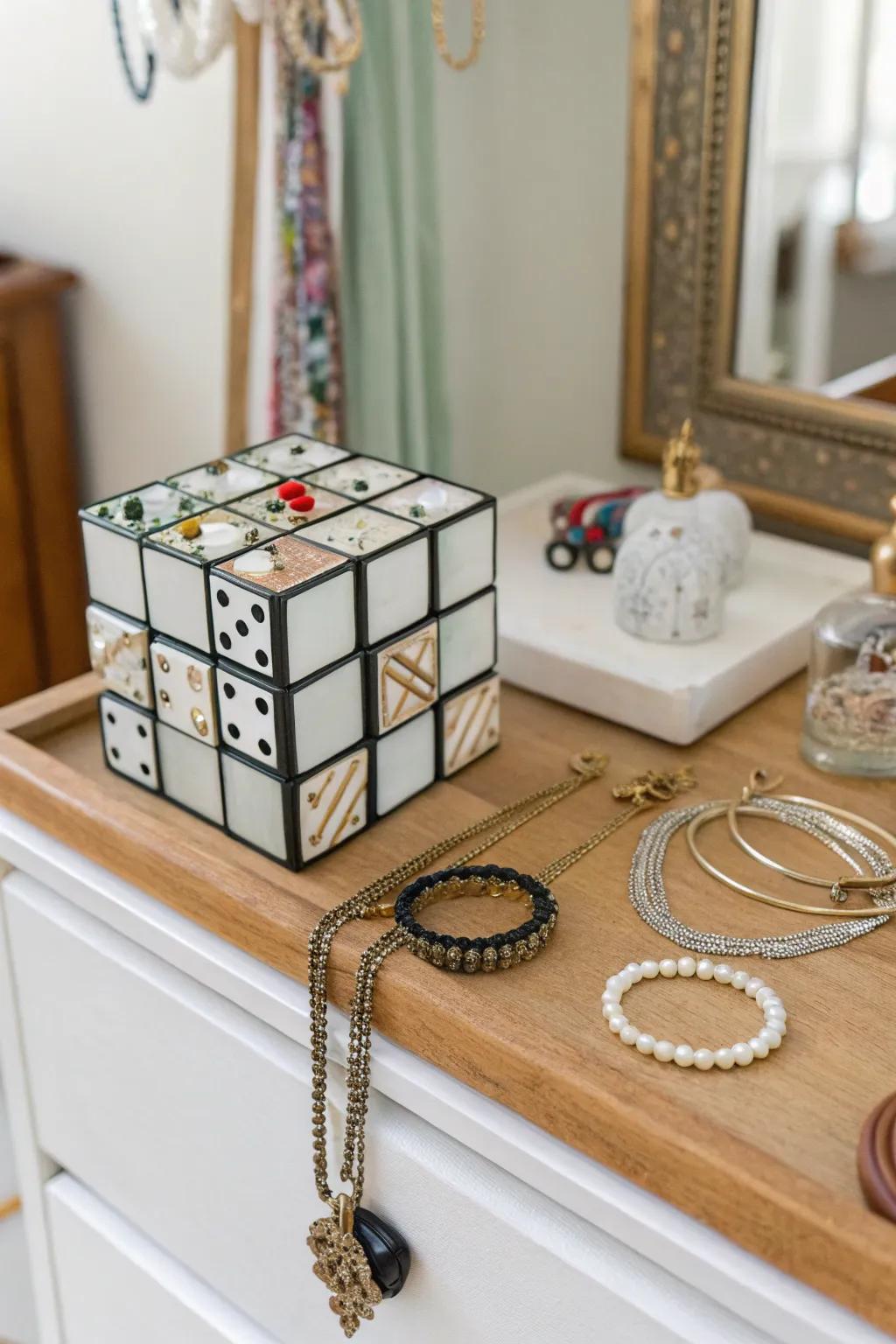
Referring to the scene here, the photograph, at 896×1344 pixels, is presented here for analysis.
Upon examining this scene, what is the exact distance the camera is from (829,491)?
1005 mm

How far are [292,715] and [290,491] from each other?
0.47 feet

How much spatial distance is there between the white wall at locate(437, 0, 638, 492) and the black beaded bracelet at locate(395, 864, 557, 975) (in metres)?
0.55

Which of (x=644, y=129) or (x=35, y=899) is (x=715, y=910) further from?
(x=644, y=129)

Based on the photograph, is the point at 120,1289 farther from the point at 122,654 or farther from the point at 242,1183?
the point at 122,654

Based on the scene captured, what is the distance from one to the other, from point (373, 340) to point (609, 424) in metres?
0.21

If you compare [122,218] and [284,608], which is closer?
[284,608]

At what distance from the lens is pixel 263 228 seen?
1228mm

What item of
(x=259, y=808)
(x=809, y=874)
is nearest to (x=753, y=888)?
(x=809, y=874)

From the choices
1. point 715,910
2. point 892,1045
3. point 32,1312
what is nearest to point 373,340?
point 715,910

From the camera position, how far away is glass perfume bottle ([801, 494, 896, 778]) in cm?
78

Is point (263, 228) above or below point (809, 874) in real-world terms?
above

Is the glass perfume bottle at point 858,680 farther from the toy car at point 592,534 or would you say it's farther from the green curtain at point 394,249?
the green curtain at point 394,249

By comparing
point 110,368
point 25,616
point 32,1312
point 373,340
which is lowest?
point 32,1312

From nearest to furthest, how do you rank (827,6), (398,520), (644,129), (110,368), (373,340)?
(398,520) < (827,6) < (644,129) < (373,340) < (110,368)
